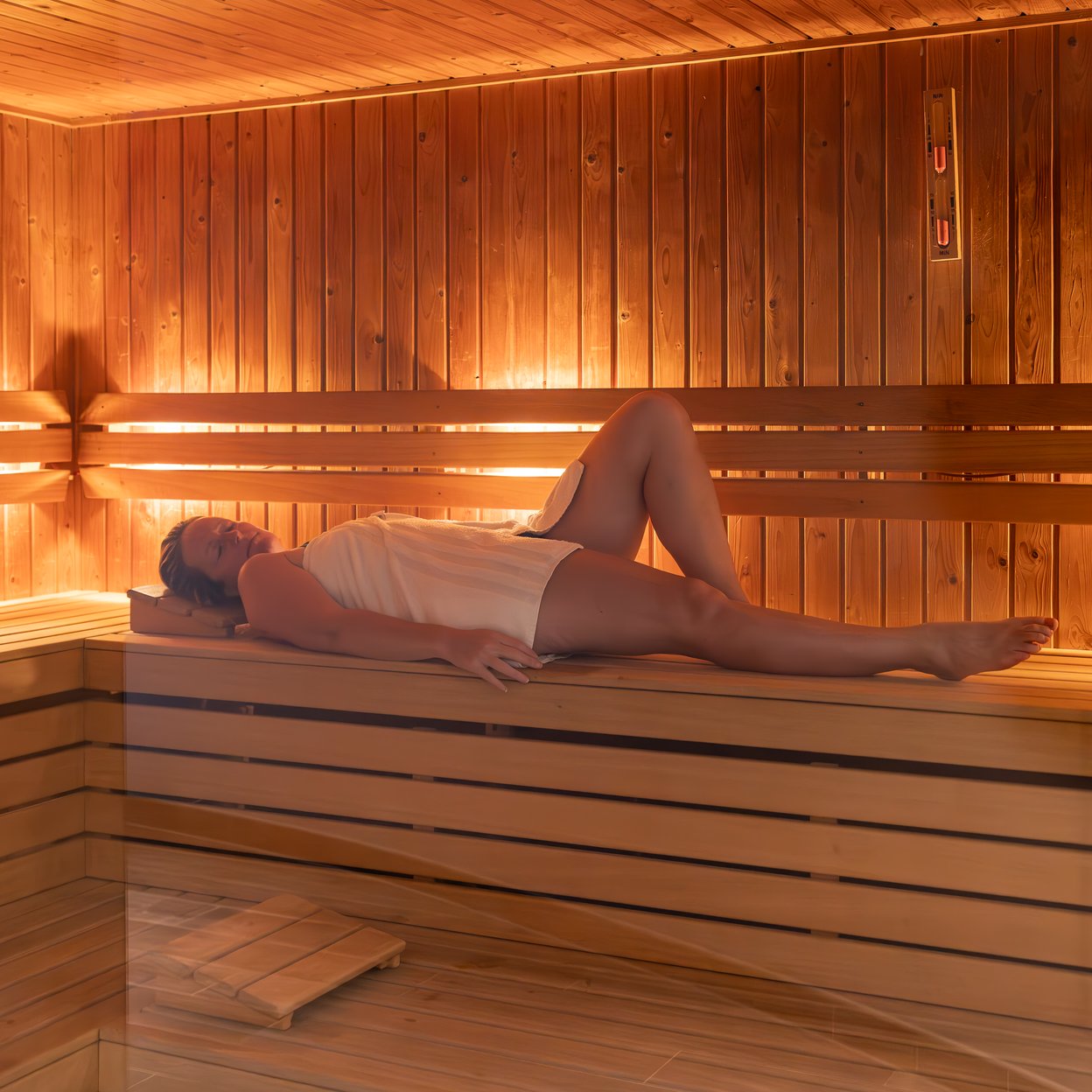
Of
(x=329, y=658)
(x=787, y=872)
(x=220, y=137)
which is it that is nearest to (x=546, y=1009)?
(x=787, y=872)

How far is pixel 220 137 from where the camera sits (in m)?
3.31

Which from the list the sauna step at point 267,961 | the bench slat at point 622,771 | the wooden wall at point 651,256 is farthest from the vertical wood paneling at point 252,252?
the sauna step at point 267,961

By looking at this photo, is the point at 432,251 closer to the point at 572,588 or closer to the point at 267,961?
the point at 572,588

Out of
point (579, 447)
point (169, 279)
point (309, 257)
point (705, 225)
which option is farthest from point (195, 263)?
Result: point (705, 225)

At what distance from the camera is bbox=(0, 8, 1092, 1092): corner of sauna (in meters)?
1.98

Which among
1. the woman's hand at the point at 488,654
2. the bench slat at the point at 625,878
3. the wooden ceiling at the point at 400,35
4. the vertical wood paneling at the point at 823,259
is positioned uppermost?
the wooden ceiling at the point at 400,35

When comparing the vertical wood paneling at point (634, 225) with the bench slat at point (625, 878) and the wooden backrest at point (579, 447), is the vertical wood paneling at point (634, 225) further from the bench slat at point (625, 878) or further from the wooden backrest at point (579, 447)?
the bench slat at point (625, 878)

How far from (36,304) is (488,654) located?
1.42 meters

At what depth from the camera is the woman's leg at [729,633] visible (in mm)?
2115

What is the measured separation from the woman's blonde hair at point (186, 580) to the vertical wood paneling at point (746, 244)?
113 cm

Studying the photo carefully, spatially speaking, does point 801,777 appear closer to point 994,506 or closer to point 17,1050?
point 994,506

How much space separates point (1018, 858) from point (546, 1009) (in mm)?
751

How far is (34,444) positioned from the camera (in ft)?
10.7

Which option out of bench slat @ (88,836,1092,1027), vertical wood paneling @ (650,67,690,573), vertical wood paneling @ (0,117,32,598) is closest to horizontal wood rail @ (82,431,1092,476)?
vertical wood paneling @ (650,67,690,573)
